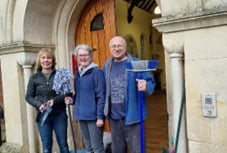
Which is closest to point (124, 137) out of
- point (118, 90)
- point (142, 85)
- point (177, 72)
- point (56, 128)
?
point (118, 90)

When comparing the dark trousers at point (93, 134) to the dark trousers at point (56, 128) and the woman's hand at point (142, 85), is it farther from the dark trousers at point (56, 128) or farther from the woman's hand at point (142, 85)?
the woman's hand at point (142, 85)

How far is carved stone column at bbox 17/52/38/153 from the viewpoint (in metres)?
3.49

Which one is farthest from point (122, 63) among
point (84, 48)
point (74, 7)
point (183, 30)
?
point (74, 7)

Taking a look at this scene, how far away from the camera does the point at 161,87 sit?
12.6 meters

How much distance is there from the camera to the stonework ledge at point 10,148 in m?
3.58

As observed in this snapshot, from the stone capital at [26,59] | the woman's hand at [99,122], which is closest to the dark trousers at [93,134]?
the woman's hand at [99,122]

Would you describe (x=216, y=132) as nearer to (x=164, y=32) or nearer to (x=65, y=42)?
(x=164, y=32)

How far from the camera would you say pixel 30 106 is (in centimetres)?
353

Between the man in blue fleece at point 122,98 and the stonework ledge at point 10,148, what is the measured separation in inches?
68.6

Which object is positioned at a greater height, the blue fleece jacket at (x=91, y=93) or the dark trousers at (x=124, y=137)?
the blue fleece jacket at (x=91, y=93)

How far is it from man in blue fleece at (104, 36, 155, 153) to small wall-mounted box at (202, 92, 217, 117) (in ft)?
1.29

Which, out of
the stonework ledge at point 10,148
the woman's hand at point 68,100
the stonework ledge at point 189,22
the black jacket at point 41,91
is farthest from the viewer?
the stonework ledge at point 10,148

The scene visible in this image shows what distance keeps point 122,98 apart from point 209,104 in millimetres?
661

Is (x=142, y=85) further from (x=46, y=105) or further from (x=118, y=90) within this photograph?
(x=46, y=105)
